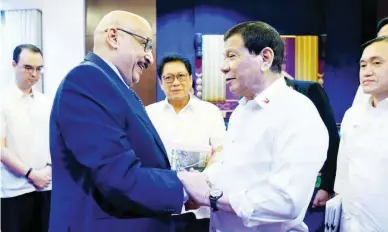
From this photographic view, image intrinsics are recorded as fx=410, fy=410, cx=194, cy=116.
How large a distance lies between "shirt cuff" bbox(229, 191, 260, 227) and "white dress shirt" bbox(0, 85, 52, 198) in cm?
196

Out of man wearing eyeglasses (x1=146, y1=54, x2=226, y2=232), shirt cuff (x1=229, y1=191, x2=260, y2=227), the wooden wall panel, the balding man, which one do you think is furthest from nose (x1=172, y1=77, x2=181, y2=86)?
the wooden wall panel

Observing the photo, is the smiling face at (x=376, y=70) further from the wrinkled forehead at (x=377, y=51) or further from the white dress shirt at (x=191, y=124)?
the white dress shirt at (x=191, y=124)

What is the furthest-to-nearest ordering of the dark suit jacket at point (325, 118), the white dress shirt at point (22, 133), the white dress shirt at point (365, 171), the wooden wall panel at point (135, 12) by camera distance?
the wooden wall panel at point (135, 12), the white dress shirt at point (22, 133), the dark suit jacket at point (325, 118), the white dress shirt at point (365, 171)

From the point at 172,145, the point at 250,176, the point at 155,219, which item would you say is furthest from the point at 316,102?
the point at 155,219

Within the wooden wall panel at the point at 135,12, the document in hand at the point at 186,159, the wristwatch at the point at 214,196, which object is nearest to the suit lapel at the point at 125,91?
the wristwatch at the point at 214,196

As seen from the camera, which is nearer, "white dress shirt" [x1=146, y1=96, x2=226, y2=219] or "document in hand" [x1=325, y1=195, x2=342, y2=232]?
"document in hand" [x1=325, y1=195, x2=342, y2=232]

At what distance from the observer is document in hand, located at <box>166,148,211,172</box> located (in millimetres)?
2051

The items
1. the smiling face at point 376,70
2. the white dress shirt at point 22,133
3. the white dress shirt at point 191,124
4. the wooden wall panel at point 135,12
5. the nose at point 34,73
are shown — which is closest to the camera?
the smiling face at point 376,70

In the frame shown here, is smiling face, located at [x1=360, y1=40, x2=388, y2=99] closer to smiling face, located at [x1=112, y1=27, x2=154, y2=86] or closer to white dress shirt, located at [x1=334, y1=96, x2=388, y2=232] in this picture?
white dress shirt, located at [x1=334, y1=96, x2=388, y2=232]

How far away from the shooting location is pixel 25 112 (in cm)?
292

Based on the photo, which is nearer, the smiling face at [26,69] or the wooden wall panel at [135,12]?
the smiling face at [26,69]

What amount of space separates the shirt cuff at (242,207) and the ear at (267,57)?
1.57 feet

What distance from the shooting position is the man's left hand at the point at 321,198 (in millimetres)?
2281

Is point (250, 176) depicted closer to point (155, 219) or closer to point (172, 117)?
point (155, 219)
